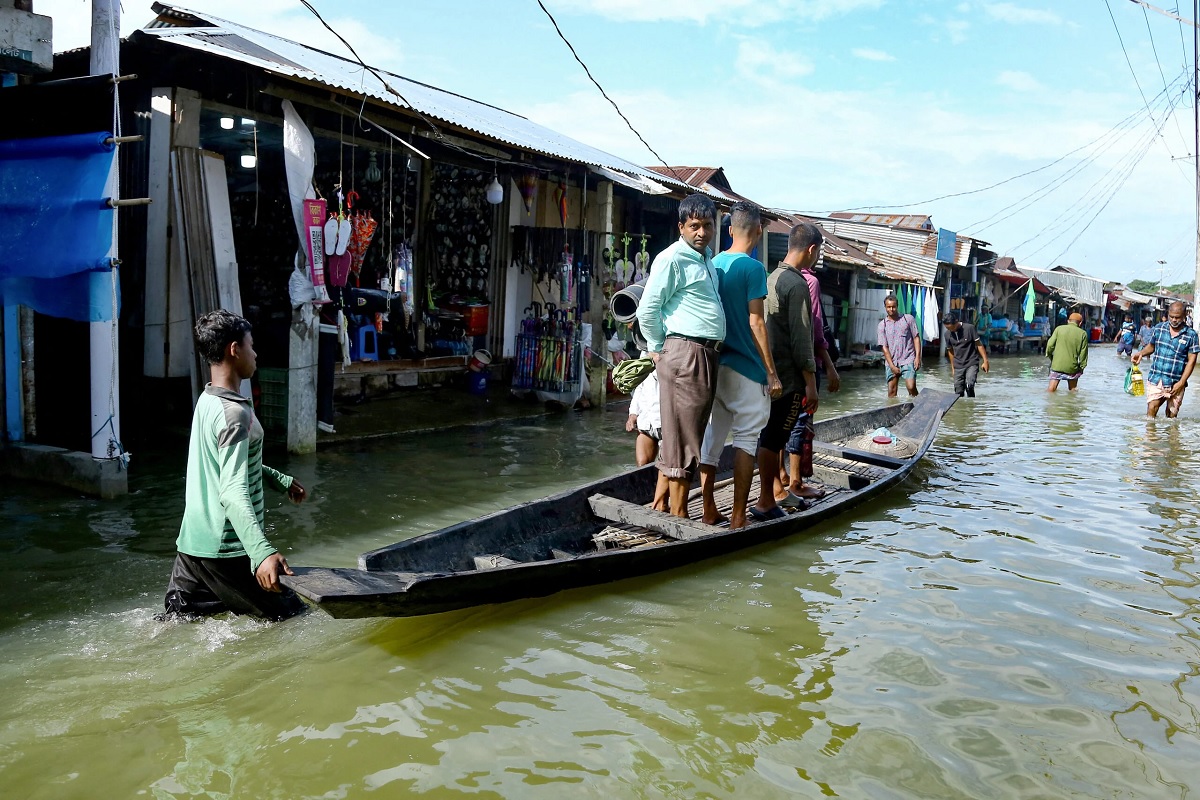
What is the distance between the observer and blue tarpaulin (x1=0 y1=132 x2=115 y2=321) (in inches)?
231

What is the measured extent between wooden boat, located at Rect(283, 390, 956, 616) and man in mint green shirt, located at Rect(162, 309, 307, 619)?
1.10 feet

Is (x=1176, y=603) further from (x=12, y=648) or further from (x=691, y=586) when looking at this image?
(x=12, y=648)

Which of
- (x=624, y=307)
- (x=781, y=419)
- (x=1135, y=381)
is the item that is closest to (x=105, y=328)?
(x=781, y=419)

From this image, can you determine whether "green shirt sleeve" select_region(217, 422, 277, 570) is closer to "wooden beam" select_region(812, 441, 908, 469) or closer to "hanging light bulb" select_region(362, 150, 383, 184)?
"wooden beam" select_region(812, 441, 908, 469)

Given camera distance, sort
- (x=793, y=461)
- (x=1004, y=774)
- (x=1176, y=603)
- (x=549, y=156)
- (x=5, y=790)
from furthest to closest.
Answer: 1. (x=549, y=156)
2. (x=793, y=461)
3. (x=1176, y=603)
4. (x=1004, y=774)
5. (x=5, y=790)

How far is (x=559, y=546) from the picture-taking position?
5422mm

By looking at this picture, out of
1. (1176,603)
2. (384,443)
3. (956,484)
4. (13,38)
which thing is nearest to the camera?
(1176,603)

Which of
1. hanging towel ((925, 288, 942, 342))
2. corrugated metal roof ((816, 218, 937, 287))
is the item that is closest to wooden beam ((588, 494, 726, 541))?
corrugated metal roof ((816, 218, 937, 287))

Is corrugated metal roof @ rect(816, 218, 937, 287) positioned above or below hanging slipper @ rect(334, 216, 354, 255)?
above

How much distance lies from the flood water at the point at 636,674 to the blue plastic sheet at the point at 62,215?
168 cm

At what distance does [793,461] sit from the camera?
686 centimetres

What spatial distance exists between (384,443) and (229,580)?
5.33 m

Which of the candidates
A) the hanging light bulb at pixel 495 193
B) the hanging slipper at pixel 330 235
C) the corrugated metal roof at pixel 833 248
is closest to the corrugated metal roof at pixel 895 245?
the corrugated metal roof at pixel 833 248

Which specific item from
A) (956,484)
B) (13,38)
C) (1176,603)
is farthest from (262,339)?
(1176,603)
